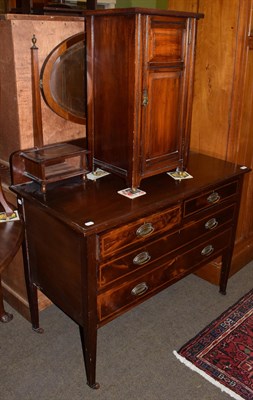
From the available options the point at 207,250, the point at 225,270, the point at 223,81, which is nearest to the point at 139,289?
the point at 207,250

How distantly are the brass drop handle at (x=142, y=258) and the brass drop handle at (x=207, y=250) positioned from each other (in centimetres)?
52

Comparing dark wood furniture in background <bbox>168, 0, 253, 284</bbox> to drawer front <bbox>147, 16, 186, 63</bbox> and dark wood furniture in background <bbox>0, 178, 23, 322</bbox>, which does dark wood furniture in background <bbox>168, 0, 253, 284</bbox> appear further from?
dark wood furniture in background <bbox>0, 178, 23, 322</bbox>

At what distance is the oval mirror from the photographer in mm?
2117

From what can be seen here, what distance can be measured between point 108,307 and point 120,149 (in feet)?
2.53

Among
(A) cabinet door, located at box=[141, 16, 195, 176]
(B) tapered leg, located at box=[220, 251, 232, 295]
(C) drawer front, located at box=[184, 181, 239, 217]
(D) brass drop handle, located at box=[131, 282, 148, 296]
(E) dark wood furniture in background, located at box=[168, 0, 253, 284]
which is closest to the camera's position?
(A) cabinet door, located at box=[141, 16, 195, 176]

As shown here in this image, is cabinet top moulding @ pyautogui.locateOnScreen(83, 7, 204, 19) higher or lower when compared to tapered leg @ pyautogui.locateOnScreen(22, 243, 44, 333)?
higher

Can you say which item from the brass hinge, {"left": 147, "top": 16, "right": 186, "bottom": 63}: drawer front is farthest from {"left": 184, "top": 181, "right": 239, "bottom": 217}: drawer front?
{"left": 147, "top": 16, "right": 186, "bottom": 63}: drawer front

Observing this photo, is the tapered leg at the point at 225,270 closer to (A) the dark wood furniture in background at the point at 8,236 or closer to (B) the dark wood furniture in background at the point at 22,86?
(B) the dark wood furniture in background at the point at 22,86

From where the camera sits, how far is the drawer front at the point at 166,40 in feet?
5.95

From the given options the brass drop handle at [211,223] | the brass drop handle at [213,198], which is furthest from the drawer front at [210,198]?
the brass drop handle at [211,223]

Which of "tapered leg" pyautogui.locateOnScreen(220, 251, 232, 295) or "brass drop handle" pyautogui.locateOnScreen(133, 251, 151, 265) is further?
"tapered leg" pyautogui.locateOnScreen(220, 251, 232, 295)

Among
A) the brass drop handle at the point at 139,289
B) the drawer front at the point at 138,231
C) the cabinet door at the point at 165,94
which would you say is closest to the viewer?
the drawer front at the point at 138,231

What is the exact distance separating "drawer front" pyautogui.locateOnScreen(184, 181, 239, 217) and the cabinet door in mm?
232

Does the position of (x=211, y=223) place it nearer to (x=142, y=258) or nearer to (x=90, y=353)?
(x=142, y=258)
